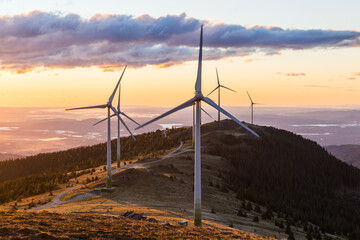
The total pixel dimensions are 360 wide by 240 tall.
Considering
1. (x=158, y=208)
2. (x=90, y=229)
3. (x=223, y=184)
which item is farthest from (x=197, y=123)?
(x=223, y=184)

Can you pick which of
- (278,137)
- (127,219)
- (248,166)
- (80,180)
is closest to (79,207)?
(127,219)

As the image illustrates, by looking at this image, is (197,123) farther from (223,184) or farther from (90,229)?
(223,184)

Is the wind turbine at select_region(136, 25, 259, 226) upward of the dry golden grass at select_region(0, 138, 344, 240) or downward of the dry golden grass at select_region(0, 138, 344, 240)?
upward

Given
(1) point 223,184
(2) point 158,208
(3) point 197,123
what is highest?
(3) point 197,123

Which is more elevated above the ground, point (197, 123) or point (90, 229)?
point (197, 123)

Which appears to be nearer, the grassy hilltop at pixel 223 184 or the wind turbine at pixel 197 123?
the wind turbine at pixel 197 123

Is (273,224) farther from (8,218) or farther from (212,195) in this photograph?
(8,218)

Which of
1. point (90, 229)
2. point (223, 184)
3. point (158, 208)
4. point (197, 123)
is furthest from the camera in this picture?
point (223, 184)

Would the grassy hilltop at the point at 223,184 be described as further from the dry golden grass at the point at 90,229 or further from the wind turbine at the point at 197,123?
the dry golden grass at the point at 90,229

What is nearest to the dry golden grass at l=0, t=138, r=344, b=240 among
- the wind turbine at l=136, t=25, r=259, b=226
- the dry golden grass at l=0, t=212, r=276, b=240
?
the dry golden grass at l=0, t=212, r=276, b=240

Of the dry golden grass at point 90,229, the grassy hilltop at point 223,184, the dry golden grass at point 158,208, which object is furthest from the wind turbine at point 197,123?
the dry golden grass at point 90,229

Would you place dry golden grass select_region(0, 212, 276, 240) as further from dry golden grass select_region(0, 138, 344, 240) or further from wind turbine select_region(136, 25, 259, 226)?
wind turbine select_region(136, 25, 259, 226)
